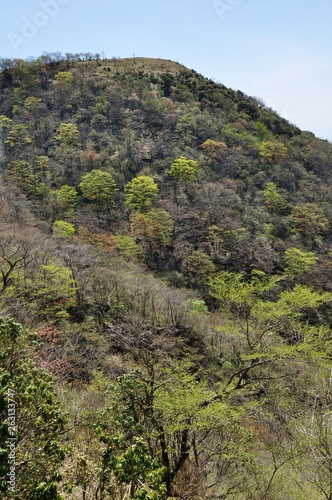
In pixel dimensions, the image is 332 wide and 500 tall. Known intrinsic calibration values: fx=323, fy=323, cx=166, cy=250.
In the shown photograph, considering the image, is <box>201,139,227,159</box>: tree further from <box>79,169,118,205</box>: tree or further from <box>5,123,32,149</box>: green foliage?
<box>5,123,32,149</box>: green foliage

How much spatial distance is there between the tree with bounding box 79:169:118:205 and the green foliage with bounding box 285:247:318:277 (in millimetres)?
20170

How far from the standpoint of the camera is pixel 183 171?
125ft

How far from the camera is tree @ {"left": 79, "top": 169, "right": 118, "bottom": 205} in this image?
35.7 meters

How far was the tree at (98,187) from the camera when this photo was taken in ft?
117

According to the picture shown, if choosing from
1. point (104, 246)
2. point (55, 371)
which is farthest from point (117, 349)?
point (104, 246)

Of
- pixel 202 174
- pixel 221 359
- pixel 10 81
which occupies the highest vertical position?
pixel 10 81

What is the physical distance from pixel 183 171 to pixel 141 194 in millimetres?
6359

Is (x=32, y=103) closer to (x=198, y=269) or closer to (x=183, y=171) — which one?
(x=183, y=171)

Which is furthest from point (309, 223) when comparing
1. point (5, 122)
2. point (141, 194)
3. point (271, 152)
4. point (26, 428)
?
point (5, 122)

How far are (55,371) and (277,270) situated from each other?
2720cm

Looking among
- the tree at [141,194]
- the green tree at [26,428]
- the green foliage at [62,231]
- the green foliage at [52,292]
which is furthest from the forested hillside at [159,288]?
the green foliage at [62,231]

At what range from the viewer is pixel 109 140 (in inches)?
1736

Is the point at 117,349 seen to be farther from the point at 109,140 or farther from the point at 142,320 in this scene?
the point at 109,140

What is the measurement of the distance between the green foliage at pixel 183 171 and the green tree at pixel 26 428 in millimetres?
35284
